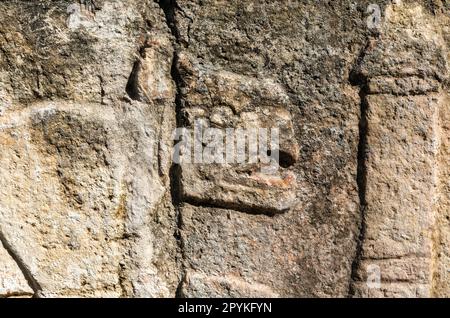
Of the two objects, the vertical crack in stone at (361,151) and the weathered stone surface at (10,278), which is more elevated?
the vertical crack in stone at (361,151)

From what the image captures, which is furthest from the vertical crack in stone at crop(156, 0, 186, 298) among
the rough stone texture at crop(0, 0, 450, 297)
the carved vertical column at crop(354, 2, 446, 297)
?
the carved vertical column at crop(354, 2, 446, 297)

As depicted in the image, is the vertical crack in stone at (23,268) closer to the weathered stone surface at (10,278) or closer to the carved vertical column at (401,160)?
the weathered stone surface at (10,278)

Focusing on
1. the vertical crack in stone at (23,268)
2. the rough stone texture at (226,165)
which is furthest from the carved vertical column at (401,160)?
the vertical crack in stone at (23,268)

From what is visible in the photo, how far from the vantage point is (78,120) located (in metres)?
1.92

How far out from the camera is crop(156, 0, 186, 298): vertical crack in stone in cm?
195

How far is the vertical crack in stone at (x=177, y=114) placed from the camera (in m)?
1.95

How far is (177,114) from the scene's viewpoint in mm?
1964

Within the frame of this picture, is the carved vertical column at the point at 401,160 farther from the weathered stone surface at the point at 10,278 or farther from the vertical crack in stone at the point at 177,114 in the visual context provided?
the weathered stone surface at the point at 10,278

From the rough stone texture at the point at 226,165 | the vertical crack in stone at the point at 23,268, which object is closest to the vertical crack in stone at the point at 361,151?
the rough stone texture at the point at 226,165

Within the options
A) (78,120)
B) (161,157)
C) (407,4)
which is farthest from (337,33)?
(78,120)

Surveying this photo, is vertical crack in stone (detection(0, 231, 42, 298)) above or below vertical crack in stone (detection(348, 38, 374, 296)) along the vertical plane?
below

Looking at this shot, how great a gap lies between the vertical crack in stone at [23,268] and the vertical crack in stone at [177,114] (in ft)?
1.21

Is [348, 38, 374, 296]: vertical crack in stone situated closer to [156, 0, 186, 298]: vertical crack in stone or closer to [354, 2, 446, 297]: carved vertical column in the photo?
[354, 2, 446, 297]: carved vertical column

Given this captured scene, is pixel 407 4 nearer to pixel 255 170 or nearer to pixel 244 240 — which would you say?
pixel 255 170
